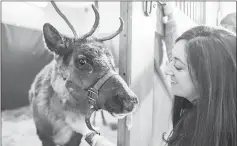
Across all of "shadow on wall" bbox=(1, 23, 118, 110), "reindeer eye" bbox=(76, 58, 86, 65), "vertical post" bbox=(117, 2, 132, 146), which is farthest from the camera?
"vertical post" bbox=(117, 2, 132, 146)

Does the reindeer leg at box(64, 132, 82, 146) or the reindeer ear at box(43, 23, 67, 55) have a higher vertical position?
the reindeer ear at box(43, 23, 67, 55)

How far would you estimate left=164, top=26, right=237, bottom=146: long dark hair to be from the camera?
800 mm

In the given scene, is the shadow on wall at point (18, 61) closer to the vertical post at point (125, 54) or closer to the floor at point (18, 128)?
the floor at point (18, 128)

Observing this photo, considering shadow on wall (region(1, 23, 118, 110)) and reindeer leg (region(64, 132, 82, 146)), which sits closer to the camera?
shadow on wall (region(1, 23, 118, 110))

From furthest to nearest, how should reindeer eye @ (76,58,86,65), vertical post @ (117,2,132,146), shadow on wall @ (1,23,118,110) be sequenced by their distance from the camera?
vertical post @ (117,2,132,146) < reindeer eye @ (76,58,86,65) < shadow on wall @ (1,23,118,110)

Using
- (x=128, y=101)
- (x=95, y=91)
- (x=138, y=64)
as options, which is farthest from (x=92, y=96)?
(x=138, y=64)

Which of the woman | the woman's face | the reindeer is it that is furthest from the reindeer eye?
the woman's face

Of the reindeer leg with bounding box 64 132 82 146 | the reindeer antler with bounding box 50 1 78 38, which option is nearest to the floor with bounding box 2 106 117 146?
the reindeer leg with bounding box 64 132 82 146

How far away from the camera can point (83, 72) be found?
786mm

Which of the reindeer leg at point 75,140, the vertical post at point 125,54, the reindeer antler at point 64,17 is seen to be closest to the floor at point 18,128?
the reindeer leg at point 75,140

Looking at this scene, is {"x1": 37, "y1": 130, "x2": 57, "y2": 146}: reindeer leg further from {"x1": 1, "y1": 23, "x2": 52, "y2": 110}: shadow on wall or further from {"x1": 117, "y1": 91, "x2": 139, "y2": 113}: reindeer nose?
{"x1": 117, "y1": 91, "x2": 139, "y2": 113}: reindeer nose

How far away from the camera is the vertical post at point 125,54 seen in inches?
39.6

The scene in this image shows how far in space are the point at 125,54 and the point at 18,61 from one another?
46cm

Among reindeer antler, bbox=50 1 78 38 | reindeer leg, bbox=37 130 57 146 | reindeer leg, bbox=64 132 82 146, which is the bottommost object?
reindeer leg, bbox=64 132 82 146
